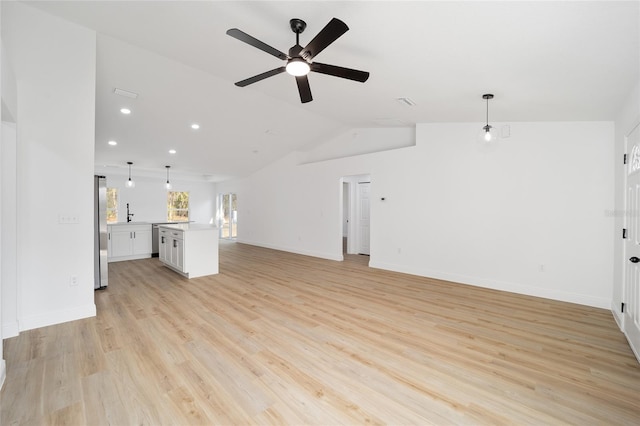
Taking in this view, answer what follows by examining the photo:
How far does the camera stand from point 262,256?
7.57 m

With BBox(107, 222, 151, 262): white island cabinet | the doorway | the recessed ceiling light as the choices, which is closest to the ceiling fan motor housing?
the recessed ceiling light

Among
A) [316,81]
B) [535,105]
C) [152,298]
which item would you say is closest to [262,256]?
[152,298]

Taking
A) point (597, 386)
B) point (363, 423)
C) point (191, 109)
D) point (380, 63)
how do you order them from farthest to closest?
point (191, 109)
point (380, 63)
point (597, 386)
point (363, 423)

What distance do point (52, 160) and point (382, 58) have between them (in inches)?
147

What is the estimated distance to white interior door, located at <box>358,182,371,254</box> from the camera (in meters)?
7.95

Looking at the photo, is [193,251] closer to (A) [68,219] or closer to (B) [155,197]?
(A) [68,219]

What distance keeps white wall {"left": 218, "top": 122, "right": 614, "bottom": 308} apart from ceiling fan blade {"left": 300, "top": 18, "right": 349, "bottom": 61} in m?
3.68

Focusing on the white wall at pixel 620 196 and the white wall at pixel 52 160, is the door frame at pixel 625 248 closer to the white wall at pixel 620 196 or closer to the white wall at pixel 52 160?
the white wall at pixel 620 196

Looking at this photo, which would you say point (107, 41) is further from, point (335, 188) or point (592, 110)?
point (592, 110)

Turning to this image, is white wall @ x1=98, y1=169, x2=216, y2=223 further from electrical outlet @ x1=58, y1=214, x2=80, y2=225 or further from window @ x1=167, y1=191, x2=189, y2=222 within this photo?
electrical outlet @ x1=58, y1=214, x2=80, y2=225

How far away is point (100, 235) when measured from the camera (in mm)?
4434

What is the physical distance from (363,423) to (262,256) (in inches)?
243

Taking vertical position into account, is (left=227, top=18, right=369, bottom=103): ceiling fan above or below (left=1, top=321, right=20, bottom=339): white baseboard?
above

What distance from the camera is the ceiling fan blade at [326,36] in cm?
191
